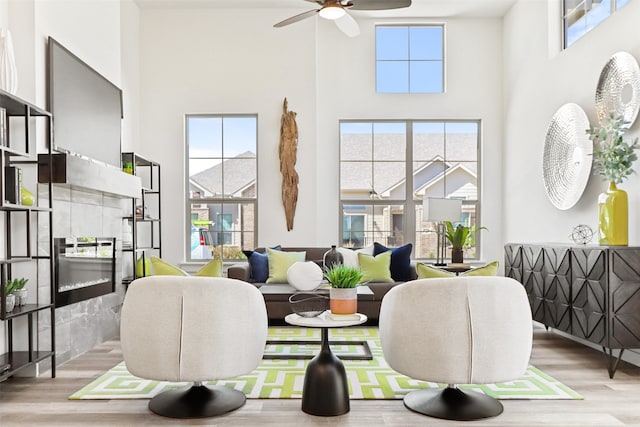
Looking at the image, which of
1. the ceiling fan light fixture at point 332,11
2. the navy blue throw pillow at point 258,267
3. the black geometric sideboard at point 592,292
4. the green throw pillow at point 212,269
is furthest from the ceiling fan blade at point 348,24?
the green throw pillow at point 212,269

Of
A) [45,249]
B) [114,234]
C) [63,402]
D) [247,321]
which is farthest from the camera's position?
[114,234]

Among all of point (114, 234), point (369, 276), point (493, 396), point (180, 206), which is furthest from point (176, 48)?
point (493, 396)

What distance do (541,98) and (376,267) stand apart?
8.03 feet

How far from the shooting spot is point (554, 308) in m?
4.36

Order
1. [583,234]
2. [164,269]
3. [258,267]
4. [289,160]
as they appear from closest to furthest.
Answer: [164,269] → [583,234] → [258,267] → [289,160]

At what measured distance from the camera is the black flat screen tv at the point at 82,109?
4.07 m

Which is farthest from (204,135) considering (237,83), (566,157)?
(566,157)

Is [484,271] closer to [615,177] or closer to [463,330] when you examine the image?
[463,330]

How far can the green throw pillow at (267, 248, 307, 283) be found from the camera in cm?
561

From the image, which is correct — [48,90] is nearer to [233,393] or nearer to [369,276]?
[233,393]

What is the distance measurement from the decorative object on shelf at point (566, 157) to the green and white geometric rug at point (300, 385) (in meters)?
1.75

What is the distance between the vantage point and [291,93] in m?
6.82

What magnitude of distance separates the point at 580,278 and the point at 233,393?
8.33ft

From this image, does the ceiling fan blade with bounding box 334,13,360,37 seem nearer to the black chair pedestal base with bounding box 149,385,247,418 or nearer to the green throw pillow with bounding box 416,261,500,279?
the green throw pillow with bounding box 416,261,500,279
